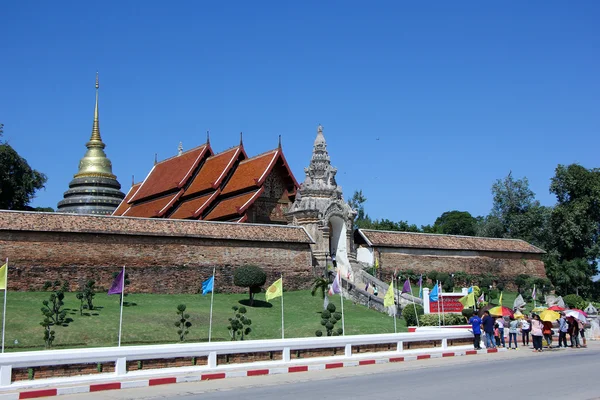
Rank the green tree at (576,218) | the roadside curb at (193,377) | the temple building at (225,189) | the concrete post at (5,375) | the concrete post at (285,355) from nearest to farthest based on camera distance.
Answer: the roadside curb at (193,377) → the concrete post at (5,375) → the concrete post at (285,355) → the temple building at (225,189) → the green tree at (576,218)

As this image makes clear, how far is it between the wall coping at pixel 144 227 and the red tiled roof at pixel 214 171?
26.8ft

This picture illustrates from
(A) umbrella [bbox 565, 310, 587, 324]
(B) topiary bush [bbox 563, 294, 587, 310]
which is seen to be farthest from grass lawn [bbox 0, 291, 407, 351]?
(B) topiary bush [bbox 563, 294, 587, 310]

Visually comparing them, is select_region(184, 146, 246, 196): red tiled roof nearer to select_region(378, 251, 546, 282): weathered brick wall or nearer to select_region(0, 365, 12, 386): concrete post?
select_region(378, 251, 546, 282): weathered brick wall

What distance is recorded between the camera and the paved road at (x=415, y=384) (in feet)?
38.7

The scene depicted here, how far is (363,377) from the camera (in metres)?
14.6

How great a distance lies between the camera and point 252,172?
4156cm

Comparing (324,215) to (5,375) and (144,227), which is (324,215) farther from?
(5,375)

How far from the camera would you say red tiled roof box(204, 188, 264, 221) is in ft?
128

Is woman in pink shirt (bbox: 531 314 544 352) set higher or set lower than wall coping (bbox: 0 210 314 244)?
lower

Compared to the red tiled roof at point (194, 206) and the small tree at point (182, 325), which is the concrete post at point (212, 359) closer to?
the small tree at point (182, 325)

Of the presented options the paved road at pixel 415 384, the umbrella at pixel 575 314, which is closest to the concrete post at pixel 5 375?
the paved road at pixel 415 384

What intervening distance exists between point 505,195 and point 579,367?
43004 mm

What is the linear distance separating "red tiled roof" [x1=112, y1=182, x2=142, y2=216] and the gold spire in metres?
2.83

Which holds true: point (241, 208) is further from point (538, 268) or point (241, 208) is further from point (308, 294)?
point (538, 268)
